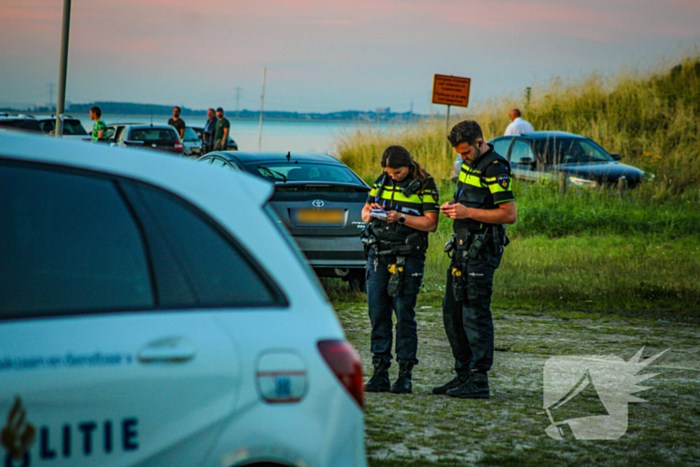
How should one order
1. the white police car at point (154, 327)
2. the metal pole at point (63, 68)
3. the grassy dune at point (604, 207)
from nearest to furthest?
the white police car at point (154, 327)
the grassy dune at point (604, 207)
the metal pole at point (63, 68)

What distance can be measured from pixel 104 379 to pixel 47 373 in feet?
0.46

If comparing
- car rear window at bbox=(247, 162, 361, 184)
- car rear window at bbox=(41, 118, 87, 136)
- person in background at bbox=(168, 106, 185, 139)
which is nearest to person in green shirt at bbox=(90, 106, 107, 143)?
car rear window at bbox=(41, 118, 87, 136)

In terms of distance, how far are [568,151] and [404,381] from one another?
35.3 ft

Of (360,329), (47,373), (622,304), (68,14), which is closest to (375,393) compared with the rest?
(360,329)

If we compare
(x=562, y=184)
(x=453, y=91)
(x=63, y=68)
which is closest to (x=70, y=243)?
(x=63, y=68)

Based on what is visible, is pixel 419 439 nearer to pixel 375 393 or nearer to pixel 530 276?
pixel 375 393

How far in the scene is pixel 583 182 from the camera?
47.3 ft

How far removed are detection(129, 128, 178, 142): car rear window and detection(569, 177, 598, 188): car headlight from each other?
11788 mm

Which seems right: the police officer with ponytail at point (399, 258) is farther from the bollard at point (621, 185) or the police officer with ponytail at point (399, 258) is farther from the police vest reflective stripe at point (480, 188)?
the bollard at point (621, 185)

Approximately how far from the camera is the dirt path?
4.02 m

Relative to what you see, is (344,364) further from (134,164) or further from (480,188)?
(480,188)

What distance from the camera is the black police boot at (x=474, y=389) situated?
5.11 metres

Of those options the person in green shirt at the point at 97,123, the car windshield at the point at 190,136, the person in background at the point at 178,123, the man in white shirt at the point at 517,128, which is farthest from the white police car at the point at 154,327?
the car windshield at the point at 190,136

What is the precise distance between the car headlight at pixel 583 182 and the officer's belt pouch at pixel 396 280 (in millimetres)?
10039
